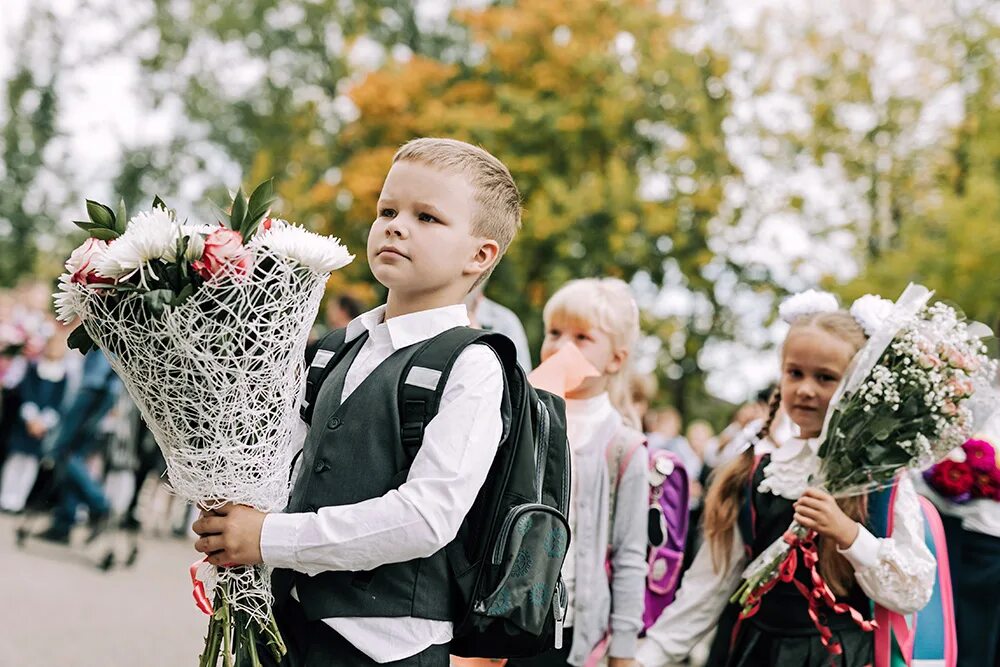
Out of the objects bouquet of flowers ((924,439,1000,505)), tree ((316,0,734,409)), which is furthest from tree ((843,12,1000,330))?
bouquet of flowers ((924,439,1000,505))

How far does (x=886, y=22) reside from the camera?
74.3 feet

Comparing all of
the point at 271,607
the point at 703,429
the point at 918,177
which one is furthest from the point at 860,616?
the point at 918,177

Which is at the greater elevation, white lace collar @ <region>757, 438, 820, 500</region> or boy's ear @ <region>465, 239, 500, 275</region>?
boy's ear @ <region>465, 239, 500, 275</region>

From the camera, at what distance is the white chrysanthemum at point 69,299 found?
2304mm

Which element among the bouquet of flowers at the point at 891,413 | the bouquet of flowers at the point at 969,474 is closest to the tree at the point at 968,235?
the bouquet of flowers at the point at 969,474

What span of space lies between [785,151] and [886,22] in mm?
3578

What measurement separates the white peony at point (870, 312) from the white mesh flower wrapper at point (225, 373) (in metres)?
2.28

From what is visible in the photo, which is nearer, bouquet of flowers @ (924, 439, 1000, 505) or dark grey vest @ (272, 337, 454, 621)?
dark grey vest @ (272, 337, 454, 621)

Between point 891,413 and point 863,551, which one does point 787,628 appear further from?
point 891,413

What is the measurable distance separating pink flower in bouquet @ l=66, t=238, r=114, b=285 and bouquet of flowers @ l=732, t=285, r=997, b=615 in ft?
7.60

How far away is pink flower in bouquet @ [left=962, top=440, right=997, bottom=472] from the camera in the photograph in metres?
5.15

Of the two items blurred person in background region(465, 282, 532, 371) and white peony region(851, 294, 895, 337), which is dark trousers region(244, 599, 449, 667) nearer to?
white peony region(851, 294, 895, 337)

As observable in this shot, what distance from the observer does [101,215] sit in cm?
237

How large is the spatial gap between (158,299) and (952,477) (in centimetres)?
415
